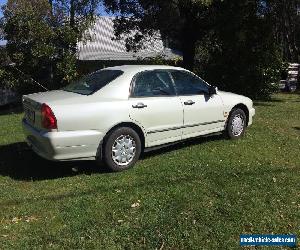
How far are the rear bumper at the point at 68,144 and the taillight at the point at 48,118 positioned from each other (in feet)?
0.35

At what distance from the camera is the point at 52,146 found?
19.9ft

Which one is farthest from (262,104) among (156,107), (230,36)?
(156,107)

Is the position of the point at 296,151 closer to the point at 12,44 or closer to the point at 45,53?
the point at 45,53

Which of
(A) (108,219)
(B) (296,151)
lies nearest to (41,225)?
(A) (108,219)

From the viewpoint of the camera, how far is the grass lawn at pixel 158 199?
4523mm

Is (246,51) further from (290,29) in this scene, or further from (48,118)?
(290,29)

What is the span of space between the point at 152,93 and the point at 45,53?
9758 mm

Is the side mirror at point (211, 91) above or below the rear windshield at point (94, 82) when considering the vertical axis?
below

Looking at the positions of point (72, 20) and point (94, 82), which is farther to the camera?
point (72, 20)

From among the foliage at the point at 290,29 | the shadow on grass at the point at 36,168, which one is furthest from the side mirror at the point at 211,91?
the foliage at the point at 290,29

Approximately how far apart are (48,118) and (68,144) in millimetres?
438

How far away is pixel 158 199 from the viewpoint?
5.47m

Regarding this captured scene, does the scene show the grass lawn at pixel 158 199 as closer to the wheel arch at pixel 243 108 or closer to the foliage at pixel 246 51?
the wheel arch at pixel 243 108

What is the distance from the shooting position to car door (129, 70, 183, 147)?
680 cm
